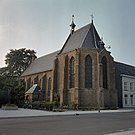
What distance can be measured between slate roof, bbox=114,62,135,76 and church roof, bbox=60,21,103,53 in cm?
936

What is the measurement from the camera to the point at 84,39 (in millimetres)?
40125

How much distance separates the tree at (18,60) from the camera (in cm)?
6366

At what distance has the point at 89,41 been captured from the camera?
4034 cm

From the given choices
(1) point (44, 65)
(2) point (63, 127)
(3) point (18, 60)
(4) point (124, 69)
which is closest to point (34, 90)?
(1) point (44, 65)

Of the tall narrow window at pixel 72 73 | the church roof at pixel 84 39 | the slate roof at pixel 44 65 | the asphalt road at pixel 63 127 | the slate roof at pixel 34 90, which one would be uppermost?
the church roof at pixel 84 39

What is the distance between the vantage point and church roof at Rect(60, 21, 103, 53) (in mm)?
39906

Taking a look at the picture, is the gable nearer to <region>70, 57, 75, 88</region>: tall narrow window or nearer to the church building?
the church building

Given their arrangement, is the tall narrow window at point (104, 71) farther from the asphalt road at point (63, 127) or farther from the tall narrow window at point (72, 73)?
the asphalt road at point (63, 127)

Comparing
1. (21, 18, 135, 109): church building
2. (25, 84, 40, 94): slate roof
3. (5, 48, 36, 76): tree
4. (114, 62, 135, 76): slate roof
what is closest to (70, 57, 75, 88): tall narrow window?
(21, 18, 135, 109): church building

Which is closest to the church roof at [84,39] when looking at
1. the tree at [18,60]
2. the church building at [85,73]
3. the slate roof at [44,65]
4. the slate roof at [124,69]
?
the church building at [85,73]

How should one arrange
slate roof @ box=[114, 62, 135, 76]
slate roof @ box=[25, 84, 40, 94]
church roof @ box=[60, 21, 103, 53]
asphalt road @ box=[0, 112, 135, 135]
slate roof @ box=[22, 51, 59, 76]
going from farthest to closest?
slate roof @ box=[22, 51, 59, 76]
slate roof @ box=[114, 62, 135, 76]
slate roof @ box=[25, 84, 40, 94]
church roof @ box=[60, 21, 103, 53]
asphalt road @ box=[0, 112, 135, 135]

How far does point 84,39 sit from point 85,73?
6516mm

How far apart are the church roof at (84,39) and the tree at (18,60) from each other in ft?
78.1

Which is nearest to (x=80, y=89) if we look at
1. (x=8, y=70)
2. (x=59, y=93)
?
(x=59, y=93)
